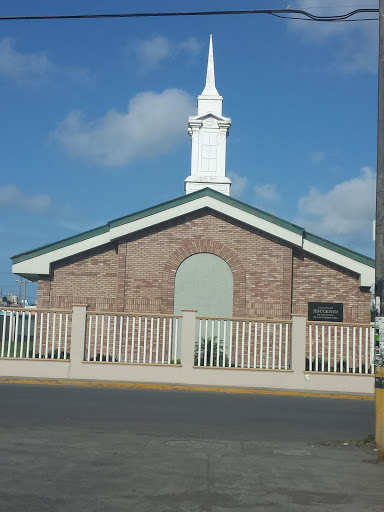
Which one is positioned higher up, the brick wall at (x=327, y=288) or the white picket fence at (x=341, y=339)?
the brick wall at (x=327, y=288)

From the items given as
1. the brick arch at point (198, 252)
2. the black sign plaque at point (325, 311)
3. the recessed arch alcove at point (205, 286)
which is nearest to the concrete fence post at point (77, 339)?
the brick arch at point (198, 252)

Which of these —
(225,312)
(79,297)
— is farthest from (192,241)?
(79,297)

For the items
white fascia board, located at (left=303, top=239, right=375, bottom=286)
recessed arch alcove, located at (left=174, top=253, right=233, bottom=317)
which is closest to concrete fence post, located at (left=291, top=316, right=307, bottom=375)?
recessed arch alcove, located at (left=174, top=253, right=233, bottom=317)

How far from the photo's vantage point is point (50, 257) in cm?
2305

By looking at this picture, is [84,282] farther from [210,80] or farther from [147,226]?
[210,80]

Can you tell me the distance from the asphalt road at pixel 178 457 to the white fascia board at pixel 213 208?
9.65m

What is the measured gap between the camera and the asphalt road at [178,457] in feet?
20.1

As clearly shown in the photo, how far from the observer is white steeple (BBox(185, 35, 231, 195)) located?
107ft

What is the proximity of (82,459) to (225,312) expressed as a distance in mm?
15402

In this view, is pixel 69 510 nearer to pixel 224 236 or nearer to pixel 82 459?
pixel 82 459

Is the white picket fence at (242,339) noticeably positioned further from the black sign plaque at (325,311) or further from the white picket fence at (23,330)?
the black sign plaque at (325,311)

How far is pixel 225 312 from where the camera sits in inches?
902

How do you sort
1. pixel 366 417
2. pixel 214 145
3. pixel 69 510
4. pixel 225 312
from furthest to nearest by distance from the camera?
pixel 214 145 → pixel 225 312 → pixel 366 417 → pixel 69 510

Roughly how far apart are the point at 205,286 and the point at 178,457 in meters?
15.0
